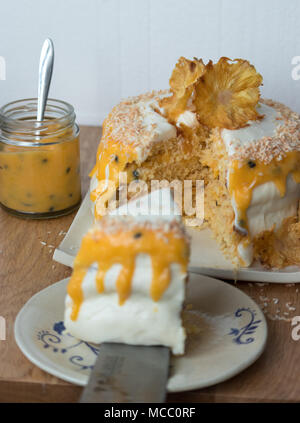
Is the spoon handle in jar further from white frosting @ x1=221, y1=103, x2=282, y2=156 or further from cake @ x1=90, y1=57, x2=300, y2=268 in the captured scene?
white frosting @ x1=221, y1=103, x2=282, y2=156

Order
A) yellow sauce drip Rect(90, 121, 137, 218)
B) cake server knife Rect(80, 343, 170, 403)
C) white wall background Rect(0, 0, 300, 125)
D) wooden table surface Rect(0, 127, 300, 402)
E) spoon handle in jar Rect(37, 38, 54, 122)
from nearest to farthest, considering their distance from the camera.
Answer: cake server knife Rect(80, 343, 170, 403)
wooden table surface Rect(0, 127, 300, 402)
yellow sauce drip Rect(90, 121, 137, 218)
spoon handle in jar Rect(37, 38, 54, 122)
white wall background Rect(0, 0, 300, 125)

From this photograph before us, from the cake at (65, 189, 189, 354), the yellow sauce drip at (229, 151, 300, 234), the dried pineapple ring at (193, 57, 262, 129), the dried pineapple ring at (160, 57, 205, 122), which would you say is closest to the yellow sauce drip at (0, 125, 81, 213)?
the dried pineapple ring at (160, 57, 205, 122)

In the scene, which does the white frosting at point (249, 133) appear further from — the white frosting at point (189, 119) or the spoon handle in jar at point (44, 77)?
the spoon handle in jar at point (44, 77)

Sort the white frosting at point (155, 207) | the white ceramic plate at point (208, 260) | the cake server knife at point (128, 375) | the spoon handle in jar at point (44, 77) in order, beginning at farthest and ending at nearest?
the spoon handle in jar at point (44, 77)
the white ceramic plate at point (208, 260)
the white frosting at point (155, 207)
the cake server knife at point (128, 375)

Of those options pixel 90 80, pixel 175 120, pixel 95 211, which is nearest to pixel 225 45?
pixel 90 80

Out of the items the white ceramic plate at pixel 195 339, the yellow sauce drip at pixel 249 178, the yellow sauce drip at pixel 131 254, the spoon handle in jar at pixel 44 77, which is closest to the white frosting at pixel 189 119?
the yellow sauce drip at pixel 249 178

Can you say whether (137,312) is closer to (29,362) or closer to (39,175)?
(29,362)

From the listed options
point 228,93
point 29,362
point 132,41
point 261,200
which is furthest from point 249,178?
point 132,41
